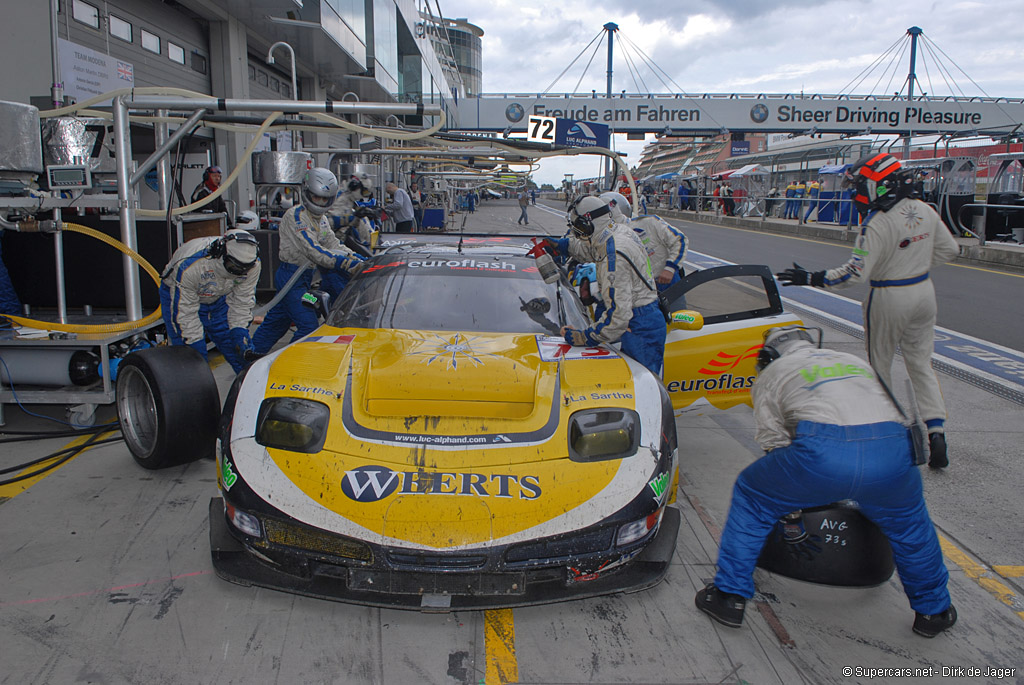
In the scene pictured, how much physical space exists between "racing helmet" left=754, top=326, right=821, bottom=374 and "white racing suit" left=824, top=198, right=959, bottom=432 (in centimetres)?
182

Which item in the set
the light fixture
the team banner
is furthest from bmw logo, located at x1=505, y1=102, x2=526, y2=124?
the light fixture

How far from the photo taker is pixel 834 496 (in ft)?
8.42

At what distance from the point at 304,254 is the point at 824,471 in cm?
484

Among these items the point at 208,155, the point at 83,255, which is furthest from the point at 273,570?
the point at 208,155

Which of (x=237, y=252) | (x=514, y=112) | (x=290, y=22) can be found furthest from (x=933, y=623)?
(x=514, y=112)

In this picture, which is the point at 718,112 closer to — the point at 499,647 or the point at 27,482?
the point at 27,482

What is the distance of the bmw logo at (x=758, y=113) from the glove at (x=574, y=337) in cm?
4294

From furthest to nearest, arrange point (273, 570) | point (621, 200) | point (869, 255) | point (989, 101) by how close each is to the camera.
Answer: point (989, 101), point (621, 200), point (869, 255), point (273, 570)

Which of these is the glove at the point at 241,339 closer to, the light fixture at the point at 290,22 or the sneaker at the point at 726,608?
the sneaker at the point at 726,608

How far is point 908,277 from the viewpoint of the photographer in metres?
4.44

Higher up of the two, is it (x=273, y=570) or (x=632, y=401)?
(x=632, y=401)

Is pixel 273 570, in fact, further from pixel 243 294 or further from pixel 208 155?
pixel 208 155

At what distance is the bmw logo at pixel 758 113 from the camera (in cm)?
4247

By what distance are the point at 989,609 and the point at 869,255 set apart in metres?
2.22
